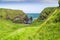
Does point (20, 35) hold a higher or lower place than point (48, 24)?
lower

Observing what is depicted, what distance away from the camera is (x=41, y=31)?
85.4 m

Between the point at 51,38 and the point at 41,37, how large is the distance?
190 inches

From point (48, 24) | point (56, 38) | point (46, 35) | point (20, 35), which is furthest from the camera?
point (20, 35)

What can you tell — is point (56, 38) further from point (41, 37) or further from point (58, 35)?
point (41, 37)

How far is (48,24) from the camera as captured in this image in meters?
88.9

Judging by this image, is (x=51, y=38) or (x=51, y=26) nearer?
(x=51, y=38)

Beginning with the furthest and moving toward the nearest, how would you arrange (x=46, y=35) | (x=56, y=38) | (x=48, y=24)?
(x=48, y=24) < (x=46, y=35) < (x=56, y=38)

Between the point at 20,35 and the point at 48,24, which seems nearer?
the point at 48,24

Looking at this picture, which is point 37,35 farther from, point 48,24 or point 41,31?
point 48,24

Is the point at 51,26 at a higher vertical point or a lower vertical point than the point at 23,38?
higher

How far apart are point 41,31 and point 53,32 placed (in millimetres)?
5299

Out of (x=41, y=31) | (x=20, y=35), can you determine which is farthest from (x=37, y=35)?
(x=20, y=35)

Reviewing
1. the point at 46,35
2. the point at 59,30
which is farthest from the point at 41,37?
the point at 59,30

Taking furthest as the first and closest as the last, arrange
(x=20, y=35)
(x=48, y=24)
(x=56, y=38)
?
(x=20, y=35) < (x=48, y=24) < (x=56, y=38)
